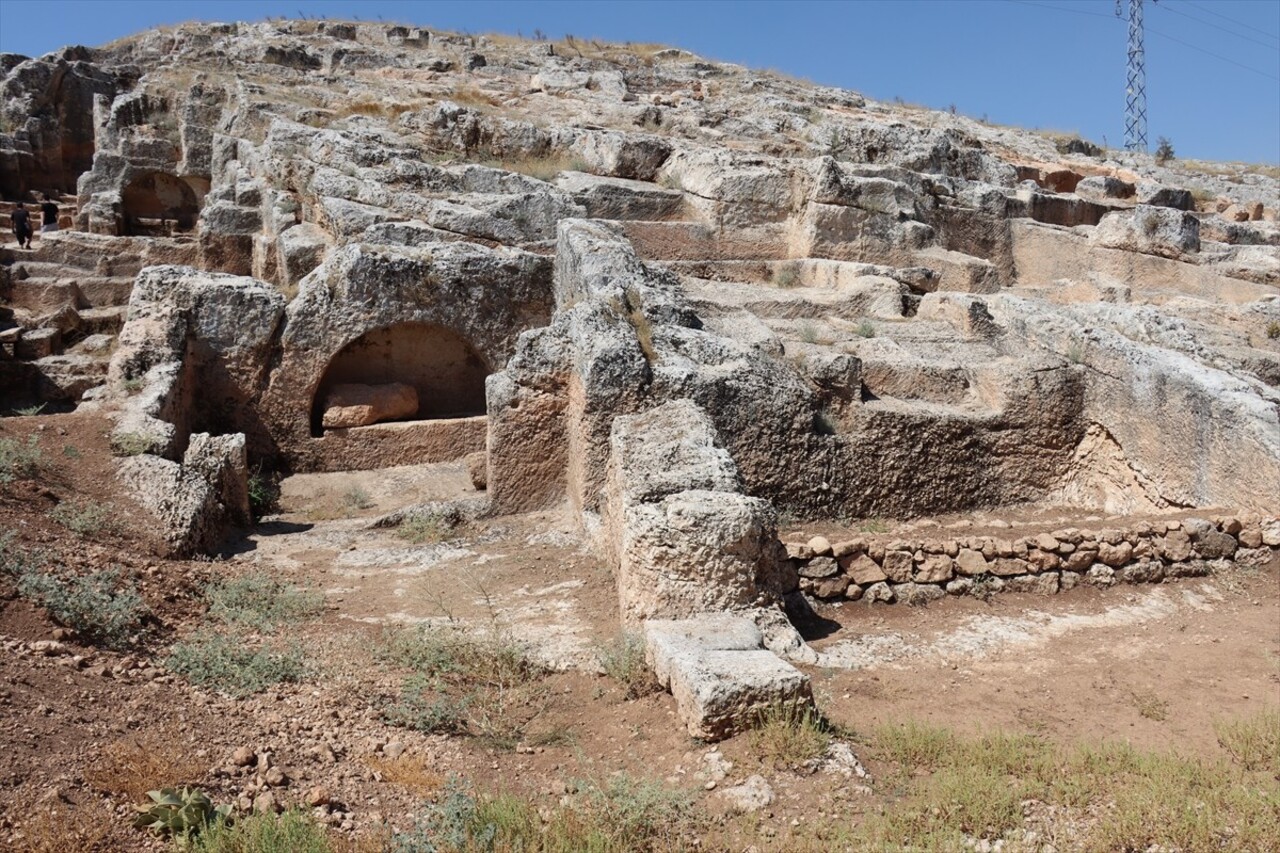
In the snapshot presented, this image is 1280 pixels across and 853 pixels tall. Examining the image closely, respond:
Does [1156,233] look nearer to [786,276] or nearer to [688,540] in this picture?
[786,276]

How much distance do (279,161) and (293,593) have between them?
31.6ft

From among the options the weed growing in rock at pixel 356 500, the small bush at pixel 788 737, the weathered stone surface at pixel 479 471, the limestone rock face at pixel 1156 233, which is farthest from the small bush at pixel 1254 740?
the limestone rock face at pixel 1156 233

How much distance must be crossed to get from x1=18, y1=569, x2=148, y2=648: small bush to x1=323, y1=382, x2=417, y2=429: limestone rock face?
476cm

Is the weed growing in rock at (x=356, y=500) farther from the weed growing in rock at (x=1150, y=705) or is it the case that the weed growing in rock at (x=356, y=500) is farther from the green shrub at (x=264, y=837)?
the weed growing in rock at (x=1150, y=705)

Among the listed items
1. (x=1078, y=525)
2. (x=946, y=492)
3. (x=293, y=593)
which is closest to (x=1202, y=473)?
(x=1078, y=525)

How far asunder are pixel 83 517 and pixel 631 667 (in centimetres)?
388

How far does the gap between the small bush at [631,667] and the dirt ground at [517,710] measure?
0.20 feet

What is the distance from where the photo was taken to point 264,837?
317cm

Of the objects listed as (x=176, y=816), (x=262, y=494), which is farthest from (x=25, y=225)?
(x=176, y=816)

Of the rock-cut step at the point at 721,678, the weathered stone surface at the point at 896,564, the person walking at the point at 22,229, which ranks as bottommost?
the rock-cut step at the point at 721,678

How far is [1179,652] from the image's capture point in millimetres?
5719

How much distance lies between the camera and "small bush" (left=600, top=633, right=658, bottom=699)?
4723 mm

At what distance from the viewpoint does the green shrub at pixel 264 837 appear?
3154 millimetres

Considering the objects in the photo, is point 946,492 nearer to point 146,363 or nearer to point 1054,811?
point 1054,811
